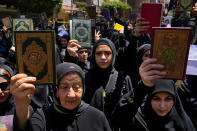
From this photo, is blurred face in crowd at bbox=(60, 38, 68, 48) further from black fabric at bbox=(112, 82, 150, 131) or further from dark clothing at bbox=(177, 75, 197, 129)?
black fabric at bbox=(112, 82, 150, 131)

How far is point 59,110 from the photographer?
1855 millimetres

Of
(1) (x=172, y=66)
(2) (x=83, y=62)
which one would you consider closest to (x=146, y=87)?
(1) (x=172, y=66)

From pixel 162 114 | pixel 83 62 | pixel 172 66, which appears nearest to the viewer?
pixel 172 66

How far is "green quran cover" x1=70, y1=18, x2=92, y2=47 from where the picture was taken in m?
3.01

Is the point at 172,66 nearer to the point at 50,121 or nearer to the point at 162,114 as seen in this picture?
the point at 162,114

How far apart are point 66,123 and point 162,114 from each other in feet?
3.04

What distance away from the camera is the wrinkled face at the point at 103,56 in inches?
104

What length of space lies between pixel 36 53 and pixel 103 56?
47.5 inches

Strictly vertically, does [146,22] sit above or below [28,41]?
above

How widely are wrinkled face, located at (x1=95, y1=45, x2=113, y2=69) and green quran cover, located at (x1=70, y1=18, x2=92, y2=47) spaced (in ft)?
1.14

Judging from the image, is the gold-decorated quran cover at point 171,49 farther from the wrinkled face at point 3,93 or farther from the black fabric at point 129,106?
the wrinkled face at point 3,93

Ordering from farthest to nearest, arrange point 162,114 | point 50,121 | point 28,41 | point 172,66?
1. point 162,114
2. point 50,121
3. point 28,41
4. point 172,66

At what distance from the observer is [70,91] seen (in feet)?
5.88

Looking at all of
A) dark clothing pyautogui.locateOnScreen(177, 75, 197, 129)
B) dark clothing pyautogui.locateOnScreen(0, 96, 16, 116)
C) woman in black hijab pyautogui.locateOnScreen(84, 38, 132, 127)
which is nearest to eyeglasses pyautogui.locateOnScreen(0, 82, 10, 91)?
dark clothing pyautogui.locateOnScreen(0, 96, 16, 116)
